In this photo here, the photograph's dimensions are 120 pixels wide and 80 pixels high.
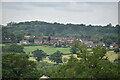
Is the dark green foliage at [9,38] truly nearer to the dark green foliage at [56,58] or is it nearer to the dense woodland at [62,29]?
the dense woodland at [62,29]

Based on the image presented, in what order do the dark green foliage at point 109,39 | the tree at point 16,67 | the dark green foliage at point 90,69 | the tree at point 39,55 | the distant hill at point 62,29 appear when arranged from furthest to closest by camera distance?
the distant hill at point 62,29 < the dark green foliage at point 109,39 < the tree at point 39,55 < the tree at point 16,67 < the dark green foliage at point 90,69

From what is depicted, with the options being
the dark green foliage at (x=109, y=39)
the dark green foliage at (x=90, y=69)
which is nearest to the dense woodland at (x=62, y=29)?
the dark green foliage at (x=109, y=39)

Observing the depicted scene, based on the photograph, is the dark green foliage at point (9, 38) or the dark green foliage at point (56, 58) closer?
the dark green foliage at point (56, 58)

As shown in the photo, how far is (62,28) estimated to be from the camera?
174ft

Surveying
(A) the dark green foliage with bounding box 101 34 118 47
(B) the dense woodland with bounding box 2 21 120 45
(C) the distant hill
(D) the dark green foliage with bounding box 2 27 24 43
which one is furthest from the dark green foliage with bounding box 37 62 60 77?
(C) the distant hill

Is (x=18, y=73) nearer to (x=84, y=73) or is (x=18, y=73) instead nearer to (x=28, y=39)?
(x=84, y=73)

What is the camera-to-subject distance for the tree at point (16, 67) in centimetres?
1094

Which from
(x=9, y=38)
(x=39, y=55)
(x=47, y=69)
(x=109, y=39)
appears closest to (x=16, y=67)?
(x=47, y=69)

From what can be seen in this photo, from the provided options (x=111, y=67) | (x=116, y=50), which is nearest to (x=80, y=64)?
(x=111, y=67)

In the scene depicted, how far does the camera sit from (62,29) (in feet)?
174

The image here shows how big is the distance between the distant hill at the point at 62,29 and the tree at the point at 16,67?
3492 centimetres

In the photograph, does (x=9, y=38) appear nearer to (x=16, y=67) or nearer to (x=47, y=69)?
(x=47, y=69)

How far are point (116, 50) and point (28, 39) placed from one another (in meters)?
15.4

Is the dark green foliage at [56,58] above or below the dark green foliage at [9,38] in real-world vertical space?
below
